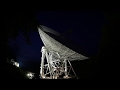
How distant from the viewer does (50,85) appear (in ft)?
6.48

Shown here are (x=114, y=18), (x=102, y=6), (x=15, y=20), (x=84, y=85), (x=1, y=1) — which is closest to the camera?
(x=84, y=85)

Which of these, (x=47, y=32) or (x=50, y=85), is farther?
(x=47, y=32)

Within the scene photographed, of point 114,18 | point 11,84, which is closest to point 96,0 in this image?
point 11,84

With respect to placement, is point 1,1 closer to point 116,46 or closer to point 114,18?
point 116,46

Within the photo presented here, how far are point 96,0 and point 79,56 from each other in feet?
40.1

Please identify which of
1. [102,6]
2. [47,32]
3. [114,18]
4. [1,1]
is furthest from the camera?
[47,32]

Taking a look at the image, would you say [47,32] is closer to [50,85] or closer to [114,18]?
[114,18]

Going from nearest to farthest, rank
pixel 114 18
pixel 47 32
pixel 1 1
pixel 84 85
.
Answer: pixel 84 85
pixel 1 1
pixel 114 18
pixel 47 32

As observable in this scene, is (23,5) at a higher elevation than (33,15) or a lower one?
lower

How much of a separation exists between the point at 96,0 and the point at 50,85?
144 centimetres

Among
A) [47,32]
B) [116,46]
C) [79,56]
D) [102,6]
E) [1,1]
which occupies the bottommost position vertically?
[102,6]

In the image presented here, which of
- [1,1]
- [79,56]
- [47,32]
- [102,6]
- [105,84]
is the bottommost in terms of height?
[105,84]

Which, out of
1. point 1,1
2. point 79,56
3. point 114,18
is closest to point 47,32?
point 79,56

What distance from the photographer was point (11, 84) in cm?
204
